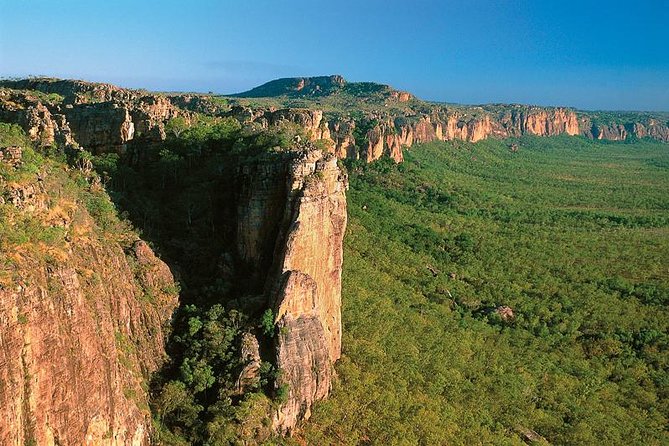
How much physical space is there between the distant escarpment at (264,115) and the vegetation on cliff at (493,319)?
29.7 ft

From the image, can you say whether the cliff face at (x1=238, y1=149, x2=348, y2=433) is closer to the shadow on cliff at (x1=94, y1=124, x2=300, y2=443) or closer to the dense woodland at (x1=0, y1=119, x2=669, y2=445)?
the shadow on cliff at (x1=94, y1=124, x2=300, y2=443)

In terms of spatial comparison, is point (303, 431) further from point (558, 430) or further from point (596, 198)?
point (596, 198)

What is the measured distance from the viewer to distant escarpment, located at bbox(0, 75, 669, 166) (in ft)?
131

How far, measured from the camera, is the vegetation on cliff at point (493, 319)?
3572cm

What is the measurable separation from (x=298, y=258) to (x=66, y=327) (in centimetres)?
1213

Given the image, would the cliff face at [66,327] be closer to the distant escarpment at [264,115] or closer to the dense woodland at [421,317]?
the dense woodland at [421,317]

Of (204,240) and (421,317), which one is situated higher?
(204,240)

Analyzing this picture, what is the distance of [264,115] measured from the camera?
6475cm

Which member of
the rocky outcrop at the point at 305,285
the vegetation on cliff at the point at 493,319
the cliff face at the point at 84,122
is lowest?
the vegetation on cliff at the point at 493,319

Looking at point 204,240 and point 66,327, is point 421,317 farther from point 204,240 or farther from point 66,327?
point 66,327

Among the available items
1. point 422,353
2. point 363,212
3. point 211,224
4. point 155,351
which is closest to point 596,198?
point 363,212

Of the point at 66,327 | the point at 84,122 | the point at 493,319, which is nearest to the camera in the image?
the point at 66,327

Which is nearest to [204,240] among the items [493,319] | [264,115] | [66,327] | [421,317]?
[66,327]

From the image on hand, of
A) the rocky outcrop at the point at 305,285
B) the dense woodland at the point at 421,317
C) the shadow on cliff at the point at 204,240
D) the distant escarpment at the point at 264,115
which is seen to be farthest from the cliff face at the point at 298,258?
the distant escarpment at the point at 264,115
